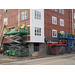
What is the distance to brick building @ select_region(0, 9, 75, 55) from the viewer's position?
21.5m

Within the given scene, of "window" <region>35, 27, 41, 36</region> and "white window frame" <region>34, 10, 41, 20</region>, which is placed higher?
"white window frame" <region>34, 10, 41, 20</region>

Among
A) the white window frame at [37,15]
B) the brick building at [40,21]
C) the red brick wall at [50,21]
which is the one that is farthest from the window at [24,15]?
the red brick wall at [50,21]

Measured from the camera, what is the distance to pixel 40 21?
2281cm

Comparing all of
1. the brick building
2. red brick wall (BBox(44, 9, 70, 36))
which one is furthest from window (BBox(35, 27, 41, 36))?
red brick wall (BBox(44, 9, 70, 36))

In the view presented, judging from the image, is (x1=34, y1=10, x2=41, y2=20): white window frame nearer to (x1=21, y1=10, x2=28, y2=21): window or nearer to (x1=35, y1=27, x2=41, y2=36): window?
(x1=21, y1=10, x2=28, y2=21): window

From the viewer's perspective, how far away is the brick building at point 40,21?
21531 mm

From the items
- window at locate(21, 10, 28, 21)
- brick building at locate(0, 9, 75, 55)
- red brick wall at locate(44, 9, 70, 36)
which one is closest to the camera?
brick building at locate(0, 9, 75, 55)

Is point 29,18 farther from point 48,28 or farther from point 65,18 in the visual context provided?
point 65,18

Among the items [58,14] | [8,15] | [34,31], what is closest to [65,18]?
[58,14]

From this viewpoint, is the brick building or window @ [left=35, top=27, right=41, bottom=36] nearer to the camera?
the brick building

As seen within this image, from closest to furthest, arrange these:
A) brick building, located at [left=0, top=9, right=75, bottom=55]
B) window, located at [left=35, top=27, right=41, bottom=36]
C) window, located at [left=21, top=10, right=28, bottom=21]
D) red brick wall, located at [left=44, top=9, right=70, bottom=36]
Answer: brick building, located at [left=0, top=9, right=75, bottom=55] < window, located at [left=35, top=27, right=41, bottom=36] < window, located at [left=21, top=10, right=28, bottom=21] < red brick wall, located at [left=44, top=9, right=70, bottom=36]

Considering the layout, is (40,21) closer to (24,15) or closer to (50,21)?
(24,15)

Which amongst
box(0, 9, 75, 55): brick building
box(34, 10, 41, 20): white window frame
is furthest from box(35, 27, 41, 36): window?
box(34, 10, 41, 20): white window frame

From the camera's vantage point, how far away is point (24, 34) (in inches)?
822
